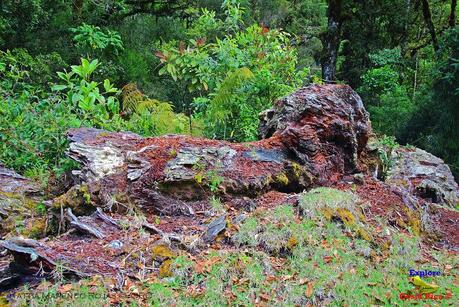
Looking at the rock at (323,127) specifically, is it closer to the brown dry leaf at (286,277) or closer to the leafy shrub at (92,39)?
the brown dry leaf at (286,277)

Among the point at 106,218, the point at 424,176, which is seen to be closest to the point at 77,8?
the point at 424,176

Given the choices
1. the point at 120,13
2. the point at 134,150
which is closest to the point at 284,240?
the point at 134,150

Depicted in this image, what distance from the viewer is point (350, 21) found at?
1645cm

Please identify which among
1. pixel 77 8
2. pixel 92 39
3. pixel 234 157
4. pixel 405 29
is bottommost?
pixel 234 157

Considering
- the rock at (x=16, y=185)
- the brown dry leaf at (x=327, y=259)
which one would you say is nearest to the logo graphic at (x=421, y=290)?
the brown dry leaf at (x=327, y=259)

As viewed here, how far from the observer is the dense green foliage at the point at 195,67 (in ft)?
20.0

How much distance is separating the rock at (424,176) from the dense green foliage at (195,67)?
2.10 m

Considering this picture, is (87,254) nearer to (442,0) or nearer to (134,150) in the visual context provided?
(134,150)

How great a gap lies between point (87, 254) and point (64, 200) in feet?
2.90

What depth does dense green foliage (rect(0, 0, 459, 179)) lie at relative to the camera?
20.0 feet

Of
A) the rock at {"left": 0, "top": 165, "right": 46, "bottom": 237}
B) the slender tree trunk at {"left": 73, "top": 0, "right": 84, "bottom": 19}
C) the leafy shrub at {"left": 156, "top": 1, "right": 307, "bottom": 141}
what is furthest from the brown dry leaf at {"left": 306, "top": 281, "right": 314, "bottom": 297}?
the slender tree trunk at {"left": 73, "top": 0, "right": 84, "bottom": 19}

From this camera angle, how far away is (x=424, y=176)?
7.28 meters

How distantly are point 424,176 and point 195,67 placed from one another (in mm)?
4172

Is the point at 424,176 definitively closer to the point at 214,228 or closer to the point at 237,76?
the point at 237,76
